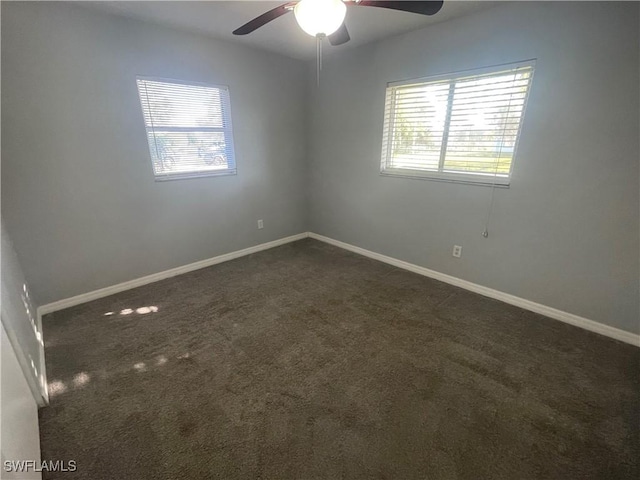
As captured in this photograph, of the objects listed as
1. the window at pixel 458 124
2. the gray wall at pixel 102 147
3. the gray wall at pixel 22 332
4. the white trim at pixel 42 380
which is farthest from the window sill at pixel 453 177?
the white trim at pixel 42 380

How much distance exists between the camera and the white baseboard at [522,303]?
210 cm

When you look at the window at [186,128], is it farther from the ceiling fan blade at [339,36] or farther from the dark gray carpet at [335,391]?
the ceiling fan blade at [339,36]

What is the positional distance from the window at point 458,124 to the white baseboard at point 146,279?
6.56 ft

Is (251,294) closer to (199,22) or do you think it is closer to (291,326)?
(291,326)

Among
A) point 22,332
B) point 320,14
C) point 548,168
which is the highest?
point 320,14

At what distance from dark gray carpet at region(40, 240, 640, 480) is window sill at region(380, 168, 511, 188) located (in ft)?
3.45

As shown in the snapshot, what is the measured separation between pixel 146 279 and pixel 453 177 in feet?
10.5

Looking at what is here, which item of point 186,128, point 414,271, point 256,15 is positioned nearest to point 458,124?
point 414,271

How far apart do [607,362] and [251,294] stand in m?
2.71

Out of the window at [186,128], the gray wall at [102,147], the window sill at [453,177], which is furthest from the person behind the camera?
the window at [186,128]

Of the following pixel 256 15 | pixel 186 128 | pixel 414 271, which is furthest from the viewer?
pixel 414 271

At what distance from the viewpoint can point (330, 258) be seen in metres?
3.56

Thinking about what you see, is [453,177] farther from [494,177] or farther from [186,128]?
[186,128]

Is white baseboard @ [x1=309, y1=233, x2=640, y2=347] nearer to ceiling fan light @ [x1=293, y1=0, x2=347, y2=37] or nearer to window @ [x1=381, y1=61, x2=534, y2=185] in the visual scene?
window @ [x1=381, y1=61, x2=534, y2=185]
